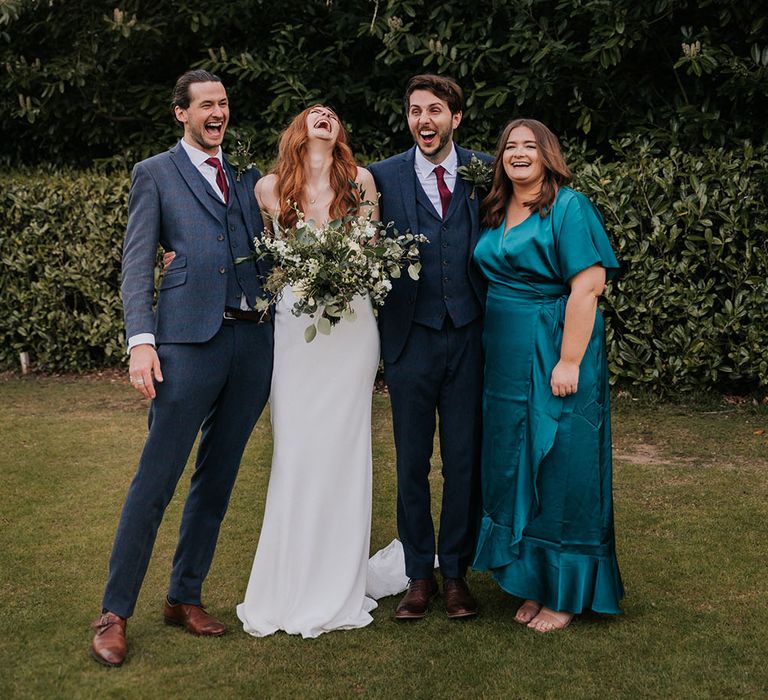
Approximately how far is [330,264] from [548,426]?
1131 millimetres

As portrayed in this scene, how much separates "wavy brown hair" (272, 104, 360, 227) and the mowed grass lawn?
0.95m

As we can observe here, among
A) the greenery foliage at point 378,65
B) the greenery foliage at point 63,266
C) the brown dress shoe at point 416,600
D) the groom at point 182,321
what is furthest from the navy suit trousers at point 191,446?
the greenery foliage at point 63,266

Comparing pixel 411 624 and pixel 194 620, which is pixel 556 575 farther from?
pixel 194 620

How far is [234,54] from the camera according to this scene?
10836 millimetres

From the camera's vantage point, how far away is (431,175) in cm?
454

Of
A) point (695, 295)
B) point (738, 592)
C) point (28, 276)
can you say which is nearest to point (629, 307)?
point (695, 295)

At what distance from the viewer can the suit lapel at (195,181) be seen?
4117mm

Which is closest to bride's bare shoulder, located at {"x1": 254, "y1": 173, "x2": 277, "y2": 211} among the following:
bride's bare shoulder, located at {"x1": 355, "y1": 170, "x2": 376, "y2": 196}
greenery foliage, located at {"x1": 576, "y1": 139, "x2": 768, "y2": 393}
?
→ bride's bare shoulder, located at {"x1": 355, "y1": 170, "x2": 376, "y2": 196}

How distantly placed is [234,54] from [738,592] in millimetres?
8120

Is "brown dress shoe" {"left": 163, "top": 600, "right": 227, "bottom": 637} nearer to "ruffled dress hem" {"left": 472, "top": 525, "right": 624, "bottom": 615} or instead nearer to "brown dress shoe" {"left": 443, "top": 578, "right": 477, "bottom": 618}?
"brown dress shoe" {"left": 443, "top": 578, "right": 477, "bottom": 618}

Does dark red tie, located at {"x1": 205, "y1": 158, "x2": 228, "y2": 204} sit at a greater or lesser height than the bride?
greater

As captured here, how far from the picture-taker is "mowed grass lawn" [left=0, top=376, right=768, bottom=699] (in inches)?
151

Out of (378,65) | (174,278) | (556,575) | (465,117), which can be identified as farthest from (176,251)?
(378,65)

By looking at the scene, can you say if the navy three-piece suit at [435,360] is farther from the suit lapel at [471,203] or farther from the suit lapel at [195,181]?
the suit lapel at [195,181]
